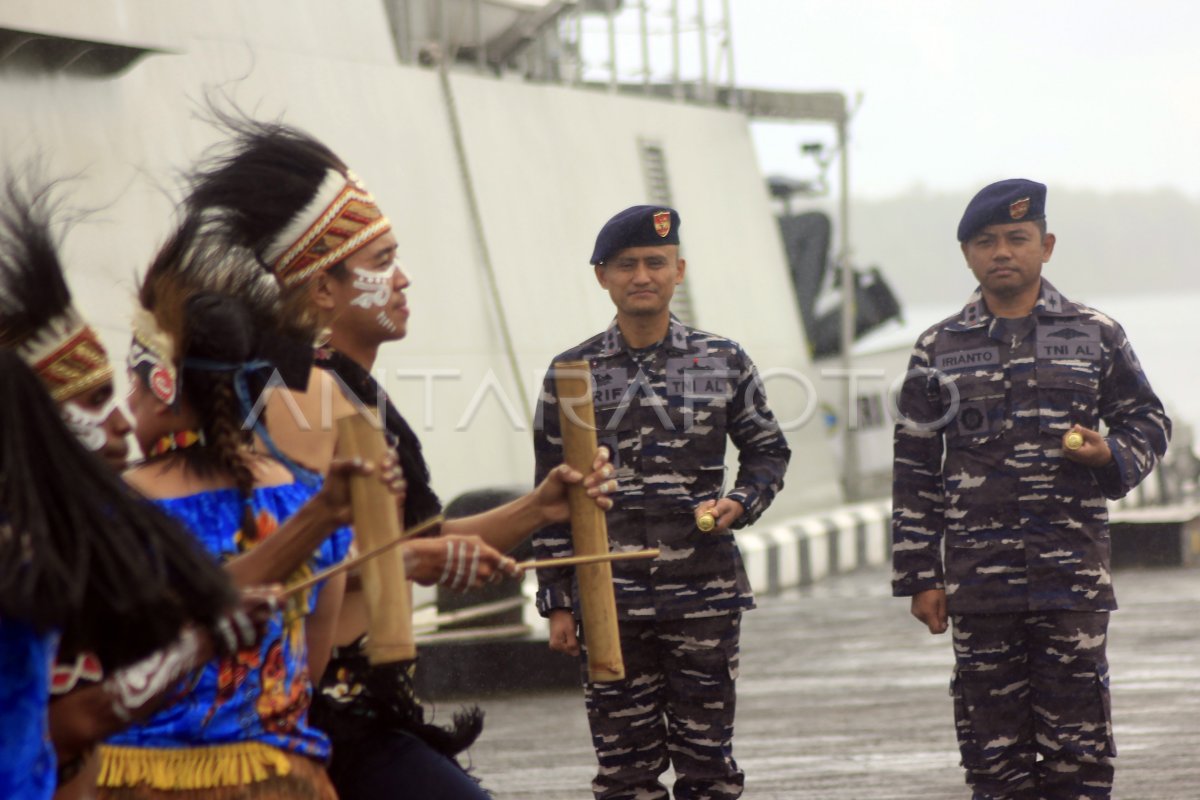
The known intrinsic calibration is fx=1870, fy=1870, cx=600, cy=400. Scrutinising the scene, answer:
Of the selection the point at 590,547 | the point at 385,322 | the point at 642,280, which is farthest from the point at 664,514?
the point at 590,547

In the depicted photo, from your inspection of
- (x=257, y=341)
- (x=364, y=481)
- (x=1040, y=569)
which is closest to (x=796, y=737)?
(x=1040, y=569)

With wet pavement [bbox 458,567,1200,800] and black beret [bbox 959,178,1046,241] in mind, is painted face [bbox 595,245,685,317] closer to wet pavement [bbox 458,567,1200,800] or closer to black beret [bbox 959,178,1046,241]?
black beret [bbox 959,178,1046,241]

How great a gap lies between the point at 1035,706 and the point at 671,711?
3.53 ft

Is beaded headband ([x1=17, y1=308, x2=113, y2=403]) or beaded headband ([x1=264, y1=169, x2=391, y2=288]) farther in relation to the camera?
beaded headband ([x1=264, y1=169, x2=391, y2=288])

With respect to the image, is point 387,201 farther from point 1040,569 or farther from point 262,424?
point 262,424

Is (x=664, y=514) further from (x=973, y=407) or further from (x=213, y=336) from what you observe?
(x=213, y=336)

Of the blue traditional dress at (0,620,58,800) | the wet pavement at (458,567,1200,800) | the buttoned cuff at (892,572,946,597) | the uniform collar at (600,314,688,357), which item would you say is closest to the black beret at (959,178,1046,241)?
the uniform collar at (600,314,688,357)

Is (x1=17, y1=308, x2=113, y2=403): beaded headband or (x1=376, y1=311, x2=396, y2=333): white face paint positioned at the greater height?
(x1=17, y1=308, x2=113, y2=403): beaded headband

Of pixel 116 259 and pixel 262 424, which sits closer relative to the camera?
pixel 262 424

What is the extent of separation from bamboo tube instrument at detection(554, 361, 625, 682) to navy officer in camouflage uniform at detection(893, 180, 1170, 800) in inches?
97.9

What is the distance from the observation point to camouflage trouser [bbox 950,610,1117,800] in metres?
5.30

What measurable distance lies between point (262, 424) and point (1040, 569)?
2904 mm

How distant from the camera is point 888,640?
11.9 m

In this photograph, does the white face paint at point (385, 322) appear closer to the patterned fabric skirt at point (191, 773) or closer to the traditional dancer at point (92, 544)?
the traditional dancer at point (92, 544)
